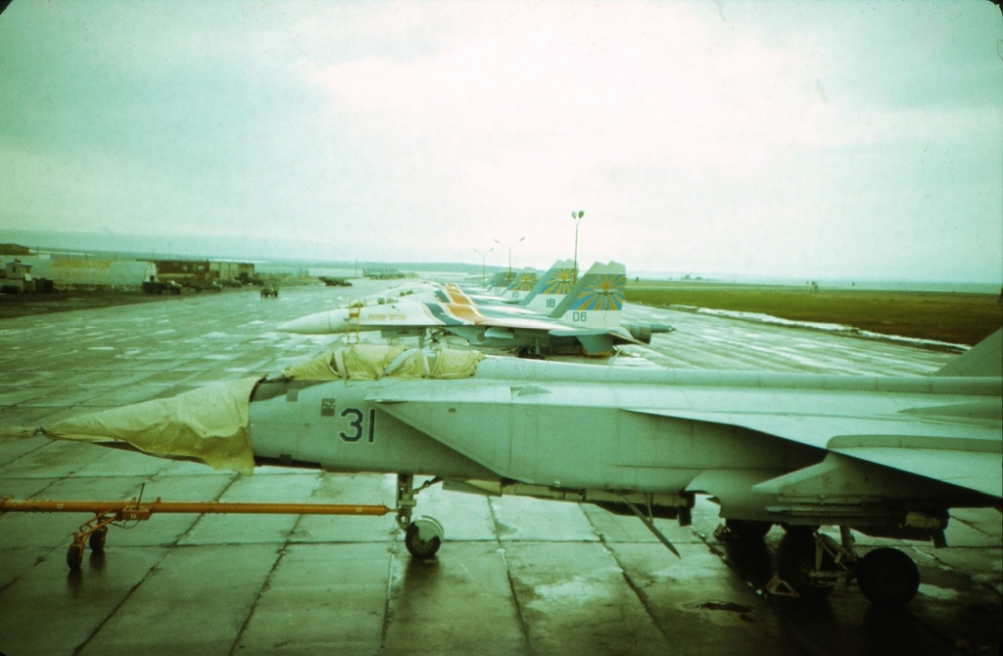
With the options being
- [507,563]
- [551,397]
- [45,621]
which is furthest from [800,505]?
[45,621]

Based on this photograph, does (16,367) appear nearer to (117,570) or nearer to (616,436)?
(117,570)

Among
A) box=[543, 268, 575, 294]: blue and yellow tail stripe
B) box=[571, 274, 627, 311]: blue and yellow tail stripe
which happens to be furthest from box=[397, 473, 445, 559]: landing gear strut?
box=[543, 268, 575, 294]: blue and yellow tail stripe

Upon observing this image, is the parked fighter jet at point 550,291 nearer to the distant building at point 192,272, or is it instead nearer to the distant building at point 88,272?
the distant building at point 88,272

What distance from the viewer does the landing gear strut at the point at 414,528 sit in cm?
793

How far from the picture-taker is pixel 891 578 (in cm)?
707

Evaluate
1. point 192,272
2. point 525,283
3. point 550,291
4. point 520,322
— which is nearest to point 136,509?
point 520,322

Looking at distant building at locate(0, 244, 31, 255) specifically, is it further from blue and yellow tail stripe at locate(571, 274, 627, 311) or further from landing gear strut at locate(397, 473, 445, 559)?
landing gear strut at locate(397, 473, 445, 559)

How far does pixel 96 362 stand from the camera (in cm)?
2388

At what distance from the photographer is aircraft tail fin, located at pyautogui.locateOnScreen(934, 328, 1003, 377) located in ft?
27.0

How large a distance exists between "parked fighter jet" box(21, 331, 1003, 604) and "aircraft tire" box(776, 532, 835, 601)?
0.02m

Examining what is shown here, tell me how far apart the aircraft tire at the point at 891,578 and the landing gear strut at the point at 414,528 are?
5341mm

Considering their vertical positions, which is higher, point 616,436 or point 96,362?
point 616,436

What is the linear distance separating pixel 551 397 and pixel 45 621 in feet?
19.8

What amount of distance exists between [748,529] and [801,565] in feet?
5.23
